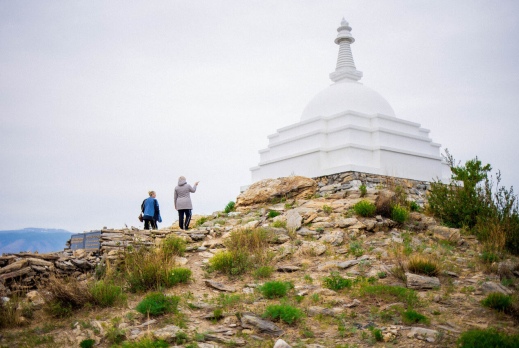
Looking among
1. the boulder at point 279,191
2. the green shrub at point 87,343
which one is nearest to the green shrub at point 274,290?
the green shrub at point 87,343

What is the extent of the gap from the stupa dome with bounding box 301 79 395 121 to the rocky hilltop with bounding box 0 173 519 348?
25.8ft

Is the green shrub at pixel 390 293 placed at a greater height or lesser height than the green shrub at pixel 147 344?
greater

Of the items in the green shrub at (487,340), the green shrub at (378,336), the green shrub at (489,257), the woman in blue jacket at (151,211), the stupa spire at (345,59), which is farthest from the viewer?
the stupa spire at (345,59)

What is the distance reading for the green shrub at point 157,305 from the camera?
755 centimetres

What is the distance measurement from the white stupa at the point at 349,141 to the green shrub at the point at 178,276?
9631 mm

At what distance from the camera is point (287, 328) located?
7012mm

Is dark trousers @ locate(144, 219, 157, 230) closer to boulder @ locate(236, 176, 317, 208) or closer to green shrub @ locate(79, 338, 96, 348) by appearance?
boulder @ locate(236, 176, 317, 208)

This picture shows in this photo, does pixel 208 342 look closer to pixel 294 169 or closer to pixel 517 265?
pixel 517 265

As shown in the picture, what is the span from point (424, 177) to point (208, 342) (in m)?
15.7

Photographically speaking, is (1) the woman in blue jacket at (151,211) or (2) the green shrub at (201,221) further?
(2) the green shrub at (201,221)

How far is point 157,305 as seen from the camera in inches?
299

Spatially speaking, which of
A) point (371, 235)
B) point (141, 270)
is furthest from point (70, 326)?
point (371, 235)

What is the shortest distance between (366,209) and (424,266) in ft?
12.1

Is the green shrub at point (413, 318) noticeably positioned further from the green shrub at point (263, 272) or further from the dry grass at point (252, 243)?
the dry grass at point (252, 243)
